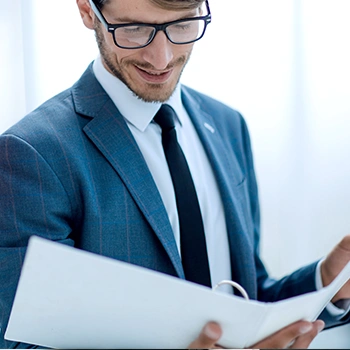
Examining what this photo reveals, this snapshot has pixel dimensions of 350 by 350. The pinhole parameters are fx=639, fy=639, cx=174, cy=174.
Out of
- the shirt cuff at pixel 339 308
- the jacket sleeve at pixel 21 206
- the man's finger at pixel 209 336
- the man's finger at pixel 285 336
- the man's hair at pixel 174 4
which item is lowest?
the shirt cuff at pixel 339 308

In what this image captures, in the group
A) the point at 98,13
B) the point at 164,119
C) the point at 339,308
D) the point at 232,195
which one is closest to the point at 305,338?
the point at 339,308

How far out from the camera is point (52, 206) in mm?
1153

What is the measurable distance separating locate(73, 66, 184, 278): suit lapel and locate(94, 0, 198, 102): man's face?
0.07 meters

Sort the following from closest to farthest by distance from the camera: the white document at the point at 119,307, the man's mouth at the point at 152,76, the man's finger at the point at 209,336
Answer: the white document at the point at 119,307, the man's finger at the point at 209,336, the man's mouth at the point at 152,76

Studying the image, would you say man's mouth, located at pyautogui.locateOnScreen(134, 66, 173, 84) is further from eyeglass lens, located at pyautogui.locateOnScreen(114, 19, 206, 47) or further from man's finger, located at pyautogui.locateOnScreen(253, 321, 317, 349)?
man's finger, located at pyautogui.locateOnScreen(253, 321, 317, 349)

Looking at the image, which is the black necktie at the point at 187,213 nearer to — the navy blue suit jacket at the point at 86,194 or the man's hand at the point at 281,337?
the navy blue suit jacket at the point at 86,194

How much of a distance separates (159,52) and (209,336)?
1.86 ft

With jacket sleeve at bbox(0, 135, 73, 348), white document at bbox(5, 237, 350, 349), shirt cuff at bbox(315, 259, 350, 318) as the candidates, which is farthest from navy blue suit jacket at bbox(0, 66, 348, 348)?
white document at bbox(5, 237, 350, 349)

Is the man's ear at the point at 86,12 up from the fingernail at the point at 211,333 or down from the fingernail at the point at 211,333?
up

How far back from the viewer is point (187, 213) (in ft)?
4.30

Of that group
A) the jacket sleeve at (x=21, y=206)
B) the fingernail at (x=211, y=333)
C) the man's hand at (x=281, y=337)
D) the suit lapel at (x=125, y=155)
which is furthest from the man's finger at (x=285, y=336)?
the jacket sleeve at (x=21, y=206)

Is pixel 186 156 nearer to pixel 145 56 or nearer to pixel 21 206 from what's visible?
pixel 145 56

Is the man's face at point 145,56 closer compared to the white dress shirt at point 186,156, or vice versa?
the man's face at point 145,56

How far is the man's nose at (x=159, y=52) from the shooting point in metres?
1.22
